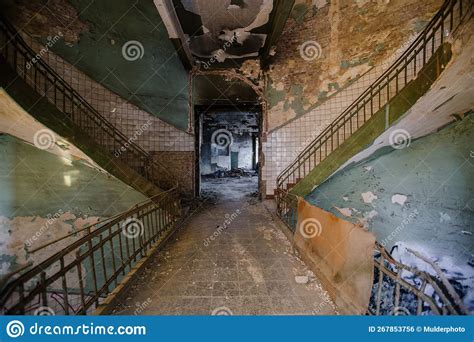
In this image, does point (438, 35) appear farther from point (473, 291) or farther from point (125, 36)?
point (125, 36)

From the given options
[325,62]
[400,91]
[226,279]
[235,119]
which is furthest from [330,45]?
[235,119]

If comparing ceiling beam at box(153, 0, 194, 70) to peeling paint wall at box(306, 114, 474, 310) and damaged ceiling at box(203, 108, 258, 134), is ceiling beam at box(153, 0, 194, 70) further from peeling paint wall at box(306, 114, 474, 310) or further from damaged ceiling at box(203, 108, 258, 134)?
peeling paint wall at box(306, 114, 474, 310)

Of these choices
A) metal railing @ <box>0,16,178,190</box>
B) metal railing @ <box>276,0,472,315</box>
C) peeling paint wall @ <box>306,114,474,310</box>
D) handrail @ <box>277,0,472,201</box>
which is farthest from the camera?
metal railing @ <box>0,16,178,190</box>

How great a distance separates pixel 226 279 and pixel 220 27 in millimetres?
7417

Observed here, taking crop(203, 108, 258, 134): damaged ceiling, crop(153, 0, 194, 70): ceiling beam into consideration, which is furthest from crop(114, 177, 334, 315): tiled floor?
crop(203, 108, 258, 134): damaged ceiling

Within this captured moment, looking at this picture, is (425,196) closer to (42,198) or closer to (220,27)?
(220,27)

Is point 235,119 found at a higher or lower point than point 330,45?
lower

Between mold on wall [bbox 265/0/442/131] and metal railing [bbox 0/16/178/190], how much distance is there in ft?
16.2

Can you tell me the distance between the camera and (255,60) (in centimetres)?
880

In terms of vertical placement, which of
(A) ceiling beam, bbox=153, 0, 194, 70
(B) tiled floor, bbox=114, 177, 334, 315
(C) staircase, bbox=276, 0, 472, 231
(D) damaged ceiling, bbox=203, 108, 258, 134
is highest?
(A) ceiling beam, bbox=153, 0, 194, 70

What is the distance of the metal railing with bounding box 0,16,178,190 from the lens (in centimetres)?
509

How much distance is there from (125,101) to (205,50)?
11.7 feet

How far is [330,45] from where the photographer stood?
7.59m

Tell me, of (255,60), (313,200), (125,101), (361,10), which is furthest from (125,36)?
(313,200)
